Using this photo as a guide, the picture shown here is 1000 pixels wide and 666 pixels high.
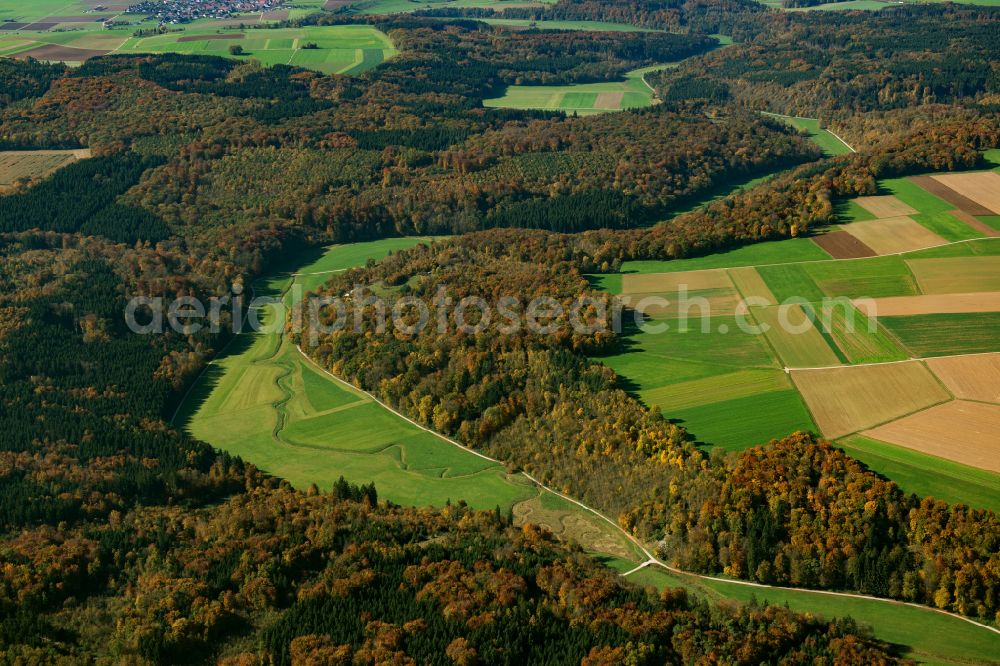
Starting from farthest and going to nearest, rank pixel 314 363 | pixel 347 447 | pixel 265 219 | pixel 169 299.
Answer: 1. pixel 265 219
2. pixel 169 299
3. pixel 314 363
4. pixel 347 447

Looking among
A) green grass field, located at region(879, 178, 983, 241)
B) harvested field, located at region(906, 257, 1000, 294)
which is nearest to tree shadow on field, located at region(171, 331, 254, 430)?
harvested field, located at region(906, 257, 1000, 294)

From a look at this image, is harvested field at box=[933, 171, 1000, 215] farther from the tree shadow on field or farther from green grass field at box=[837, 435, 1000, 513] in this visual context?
the tree shadow on field

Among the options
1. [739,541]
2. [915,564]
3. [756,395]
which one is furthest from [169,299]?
[915,564]

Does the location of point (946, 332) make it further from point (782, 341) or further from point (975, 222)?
point (975, 222)

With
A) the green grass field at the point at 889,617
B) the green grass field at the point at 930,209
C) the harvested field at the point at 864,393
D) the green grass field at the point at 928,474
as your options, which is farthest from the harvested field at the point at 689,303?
the green grass field at the point at 889,617

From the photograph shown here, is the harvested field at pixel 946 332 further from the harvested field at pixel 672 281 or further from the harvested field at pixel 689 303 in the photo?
the harvested field at pixel 672 281

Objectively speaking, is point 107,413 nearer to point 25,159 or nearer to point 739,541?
point 739,541
